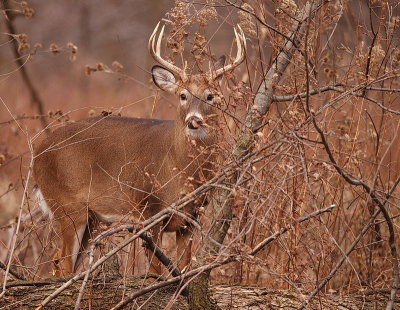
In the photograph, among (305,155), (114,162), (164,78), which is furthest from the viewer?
(114,162)

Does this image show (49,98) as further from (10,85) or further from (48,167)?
(48,167)

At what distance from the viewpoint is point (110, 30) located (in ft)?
69.8

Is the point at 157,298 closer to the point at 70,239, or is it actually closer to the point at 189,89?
the point at 189,89

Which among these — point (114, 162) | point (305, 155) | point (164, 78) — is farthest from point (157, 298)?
point (114, 162)

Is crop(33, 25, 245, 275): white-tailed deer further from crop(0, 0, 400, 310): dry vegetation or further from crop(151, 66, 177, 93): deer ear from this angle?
crop(0, 0, 400, 310): dry vegetation

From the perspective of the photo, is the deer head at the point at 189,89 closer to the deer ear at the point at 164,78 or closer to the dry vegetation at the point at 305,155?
the deer ear at the point at 164,78

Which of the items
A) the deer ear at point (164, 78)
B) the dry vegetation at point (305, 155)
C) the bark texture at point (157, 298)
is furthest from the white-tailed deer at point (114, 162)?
the bark texture at point (157, 298)

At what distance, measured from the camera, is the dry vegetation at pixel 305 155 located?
4742 mm

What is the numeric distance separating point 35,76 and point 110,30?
294 centimetres

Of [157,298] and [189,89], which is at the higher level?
[189,89]

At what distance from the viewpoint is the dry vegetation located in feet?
15.6

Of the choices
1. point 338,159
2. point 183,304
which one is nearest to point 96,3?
point 338,159

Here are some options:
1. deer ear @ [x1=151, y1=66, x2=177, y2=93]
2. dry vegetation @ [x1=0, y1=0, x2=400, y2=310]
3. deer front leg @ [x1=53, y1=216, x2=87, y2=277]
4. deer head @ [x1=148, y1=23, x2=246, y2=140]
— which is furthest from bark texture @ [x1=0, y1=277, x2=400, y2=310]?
deer front leg @ [x1=53, y1=216, x2=87, y2=277]

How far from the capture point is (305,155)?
548cm
